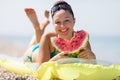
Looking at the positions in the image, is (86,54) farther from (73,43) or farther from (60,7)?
(60,7)

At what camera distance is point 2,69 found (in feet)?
21.3

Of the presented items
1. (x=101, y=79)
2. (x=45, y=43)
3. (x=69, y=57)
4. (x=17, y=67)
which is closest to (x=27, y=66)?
(x=17, y=67)

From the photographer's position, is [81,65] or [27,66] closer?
[81,65]

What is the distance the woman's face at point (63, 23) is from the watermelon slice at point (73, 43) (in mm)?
127

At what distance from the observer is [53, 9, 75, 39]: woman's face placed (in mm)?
5879

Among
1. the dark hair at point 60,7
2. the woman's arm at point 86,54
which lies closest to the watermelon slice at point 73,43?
the woman's arm at point 86,54

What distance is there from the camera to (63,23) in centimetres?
587

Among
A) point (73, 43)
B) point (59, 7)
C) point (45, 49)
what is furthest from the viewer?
point (59, 7)

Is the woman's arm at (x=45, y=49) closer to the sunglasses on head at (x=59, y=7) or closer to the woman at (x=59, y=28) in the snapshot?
the woman at (x=59, y=28)

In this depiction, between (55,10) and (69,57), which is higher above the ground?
(55,10)

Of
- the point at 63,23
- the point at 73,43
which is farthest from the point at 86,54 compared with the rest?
the point at 63,23

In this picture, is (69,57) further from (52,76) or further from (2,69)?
(2,69)

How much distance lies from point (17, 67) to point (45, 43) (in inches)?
29.3

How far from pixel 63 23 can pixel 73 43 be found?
0.34 metres
